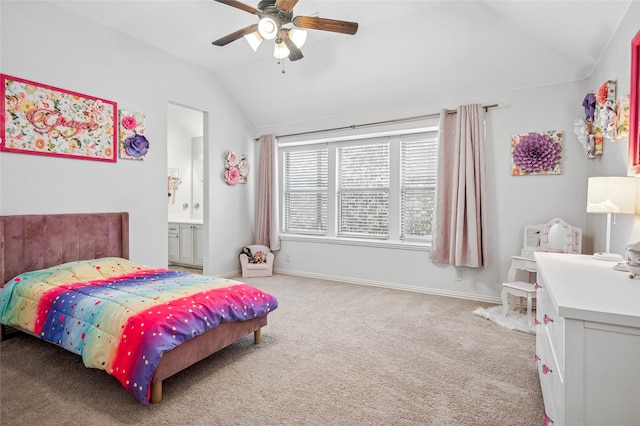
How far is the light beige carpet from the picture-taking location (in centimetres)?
180

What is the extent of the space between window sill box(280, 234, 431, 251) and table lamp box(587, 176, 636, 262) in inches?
87.1

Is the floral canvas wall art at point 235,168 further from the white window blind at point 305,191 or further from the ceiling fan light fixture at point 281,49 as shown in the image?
the ceiling fan light fixture at point 281,49

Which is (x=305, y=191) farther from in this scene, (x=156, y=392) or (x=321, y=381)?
(x=156, y=392)

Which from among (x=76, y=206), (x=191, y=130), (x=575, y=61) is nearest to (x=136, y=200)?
(x=76, y=206)

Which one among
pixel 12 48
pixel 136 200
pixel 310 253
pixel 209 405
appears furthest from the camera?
pixel 310 253

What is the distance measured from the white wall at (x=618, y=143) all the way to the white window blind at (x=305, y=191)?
335 cm

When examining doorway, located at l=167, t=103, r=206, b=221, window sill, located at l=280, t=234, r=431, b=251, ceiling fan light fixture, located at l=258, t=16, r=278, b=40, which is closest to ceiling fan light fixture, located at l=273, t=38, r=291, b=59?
ceiling fan light fixture, located at l=258, t=16, r=278, b=40

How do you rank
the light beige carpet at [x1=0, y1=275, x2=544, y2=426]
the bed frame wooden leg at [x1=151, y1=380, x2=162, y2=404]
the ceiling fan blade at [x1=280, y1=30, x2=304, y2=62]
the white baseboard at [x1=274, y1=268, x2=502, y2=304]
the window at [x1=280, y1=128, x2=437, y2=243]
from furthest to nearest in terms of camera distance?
the window at [x1=280, y1=128, x2=437, y2=243] < the white baseboard at [x1=274, y1=268, x2=502, y2=304] < the ceiling fan blade at [x1=280, y1=30, x2=304, y2=62] < the bed frame wooden leg at [x1=151, y1=380, x2=162, y2=404] < the light beige carpet at [x1=0, y1=275, x2=544, y2=426]

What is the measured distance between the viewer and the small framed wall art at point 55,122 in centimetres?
288

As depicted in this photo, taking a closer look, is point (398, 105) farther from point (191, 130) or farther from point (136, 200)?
point (191, 130)

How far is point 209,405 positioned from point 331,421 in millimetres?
704

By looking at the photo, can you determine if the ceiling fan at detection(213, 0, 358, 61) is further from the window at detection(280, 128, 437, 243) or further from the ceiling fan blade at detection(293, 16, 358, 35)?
the window at detection(280, 128, 437, 243)

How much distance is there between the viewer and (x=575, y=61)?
3.23 metres

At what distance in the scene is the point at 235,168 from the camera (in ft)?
17.2
